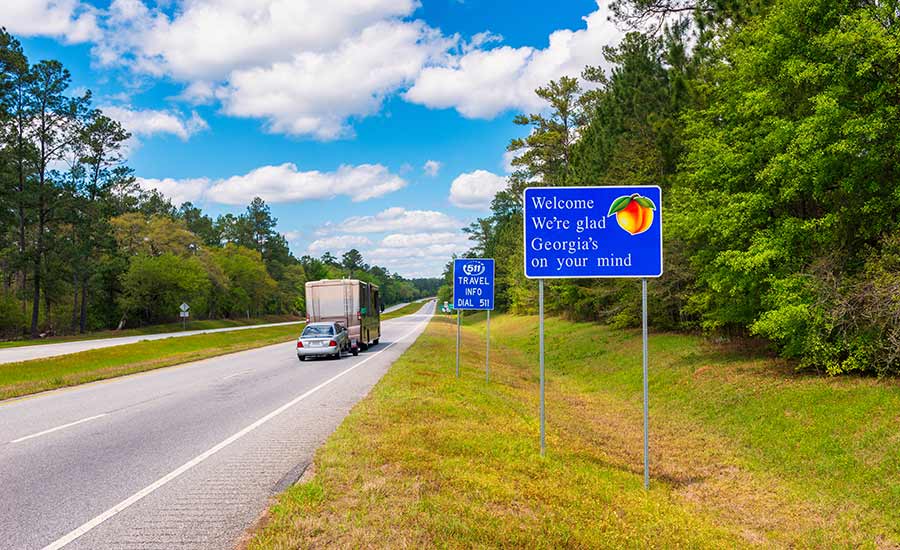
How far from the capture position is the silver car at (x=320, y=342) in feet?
79.5

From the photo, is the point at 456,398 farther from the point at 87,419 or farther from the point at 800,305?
the point at 800,305

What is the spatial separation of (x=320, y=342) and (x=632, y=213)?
59.8ft

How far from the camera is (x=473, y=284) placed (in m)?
16.0

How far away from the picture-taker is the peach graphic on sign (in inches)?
322

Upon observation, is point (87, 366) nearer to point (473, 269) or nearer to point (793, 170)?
point (473, 269)

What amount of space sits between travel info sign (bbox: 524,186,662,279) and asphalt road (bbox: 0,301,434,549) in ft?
14.3

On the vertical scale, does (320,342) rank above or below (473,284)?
below

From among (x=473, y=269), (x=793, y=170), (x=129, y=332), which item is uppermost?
(x=793, y=170)

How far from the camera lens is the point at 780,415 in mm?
12008

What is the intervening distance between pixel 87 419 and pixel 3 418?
178 centimetres

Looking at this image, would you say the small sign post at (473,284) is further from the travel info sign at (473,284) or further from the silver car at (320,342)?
the silver car at (320,342)

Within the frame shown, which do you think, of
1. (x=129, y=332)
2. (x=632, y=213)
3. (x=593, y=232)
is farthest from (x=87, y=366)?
(x=129, y=332)

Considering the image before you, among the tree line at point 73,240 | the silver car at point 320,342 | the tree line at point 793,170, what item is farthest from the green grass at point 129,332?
the tree line at point 793,170

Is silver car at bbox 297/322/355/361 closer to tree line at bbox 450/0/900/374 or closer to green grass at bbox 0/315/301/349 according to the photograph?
tree line at bbox 450/0/900/374
